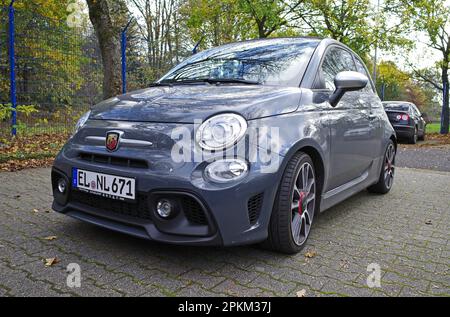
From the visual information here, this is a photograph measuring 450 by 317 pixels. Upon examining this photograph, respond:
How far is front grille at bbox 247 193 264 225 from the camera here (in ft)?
7.46

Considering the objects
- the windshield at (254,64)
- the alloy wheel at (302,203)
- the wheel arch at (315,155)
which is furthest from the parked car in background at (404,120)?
the alloy wheel at (302,203)

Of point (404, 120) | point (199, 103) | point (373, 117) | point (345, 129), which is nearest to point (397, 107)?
point (404, 120)

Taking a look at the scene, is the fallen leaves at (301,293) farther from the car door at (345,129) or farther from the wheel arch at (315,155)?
the car door at (345,129)

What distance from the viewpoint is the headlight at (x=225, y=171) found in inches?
85.6

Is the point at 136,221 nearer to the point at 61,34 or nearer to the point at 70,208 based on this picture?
the point at 70,208

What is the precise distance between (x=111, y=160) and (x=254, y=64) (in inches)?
56.1

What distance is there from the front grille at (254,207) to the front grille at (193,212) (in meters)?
0.26

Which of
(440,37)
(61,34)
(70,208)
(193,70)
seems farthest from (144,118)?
(440,37)

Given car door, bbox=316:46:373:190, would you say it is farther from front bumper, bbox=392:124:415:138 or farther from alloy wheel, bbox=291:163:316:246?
front bumper, bbox=392:124:415:138

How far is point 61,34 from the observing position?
25.6ft

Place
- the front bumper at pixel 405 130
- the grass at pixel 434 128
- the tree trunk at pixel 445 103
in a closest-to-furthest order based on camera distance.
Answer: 1. the front bumper at pixel 405 130
2. the tree trunk at pixel 445 103
3. the grass at pixel 434 128

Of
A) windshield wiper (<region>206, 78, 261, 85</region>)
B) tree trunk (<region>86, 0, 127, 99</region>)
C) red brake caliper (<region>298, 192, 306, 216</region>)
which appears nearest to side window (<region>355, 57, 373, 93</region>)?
windshield wiper (<region>206, 78, 261, 85</region>)

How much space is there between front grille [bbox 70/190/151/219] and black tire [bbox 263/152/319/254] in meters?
0.78

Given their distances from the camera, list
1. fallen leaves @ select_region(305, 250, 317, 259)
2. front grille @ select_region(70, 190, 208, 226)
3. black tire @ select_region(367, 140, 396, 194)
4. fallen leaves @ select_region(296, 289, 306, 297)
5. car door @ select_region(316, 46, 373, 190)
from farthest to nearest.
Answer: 1. black tire @ select_region(367, 140, 396, 194)
2. car door @ select_region(316, 46, 373, 190)
3. fallen leaves @ select_region(305, 250, 317, 259)
4. front grille @ select_region(70, 190, 208, 226)
5. fallen leaves @ select_region(296, 289, 306, 297)
